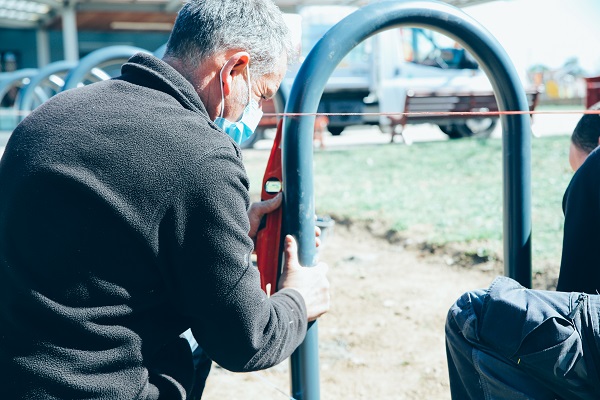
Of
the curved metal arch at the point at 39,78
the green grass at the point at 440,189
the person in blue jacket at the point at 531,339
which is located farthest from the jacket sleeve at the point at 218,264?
the curved metal arch at the point at 39,78

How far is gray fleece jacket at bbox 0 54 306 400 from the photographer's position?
133 centimetres

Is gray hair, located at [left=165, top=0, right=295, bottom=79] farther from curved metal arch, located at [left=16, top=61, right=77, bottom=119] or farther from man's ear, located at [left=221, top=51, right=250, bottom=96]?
curved metal arch, located at [left=16, top=61, right=77, bottom=119]

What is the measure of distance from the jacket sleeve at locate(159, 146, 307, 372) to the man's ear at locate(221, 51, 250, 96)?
26 centimetres

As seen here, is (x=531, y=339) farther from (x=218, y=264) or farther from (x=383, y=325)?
(x=383, y=325)

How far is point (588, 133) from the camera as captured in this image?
215 centimetres

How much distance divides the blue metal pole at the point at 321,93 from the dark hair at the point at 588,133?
28cm

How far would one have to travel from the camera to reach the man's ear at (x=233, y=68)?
159cm

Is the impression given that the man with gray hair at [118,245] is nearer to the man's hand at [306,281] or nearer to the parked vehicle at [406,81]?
the man's hand at [306,281]

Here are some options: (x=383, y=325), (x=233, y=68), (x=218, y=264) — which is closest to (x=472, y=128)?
(x=383, y=325)

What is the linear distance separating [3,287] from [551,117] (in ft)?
67.1

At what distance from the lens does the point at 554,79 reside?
35.3m

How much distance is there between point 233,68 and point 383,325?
84.2 inches

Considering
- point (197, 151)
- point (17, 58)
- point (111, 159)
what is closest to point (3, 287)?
point (111, 159)

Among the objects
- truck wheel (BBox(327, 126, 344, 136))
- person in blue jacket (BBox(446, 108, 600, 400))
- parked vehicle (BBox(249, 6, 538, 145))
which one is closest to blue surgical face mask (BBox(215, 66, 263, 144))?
person in blue jacket (BBox(446, 108, 600, 400))
